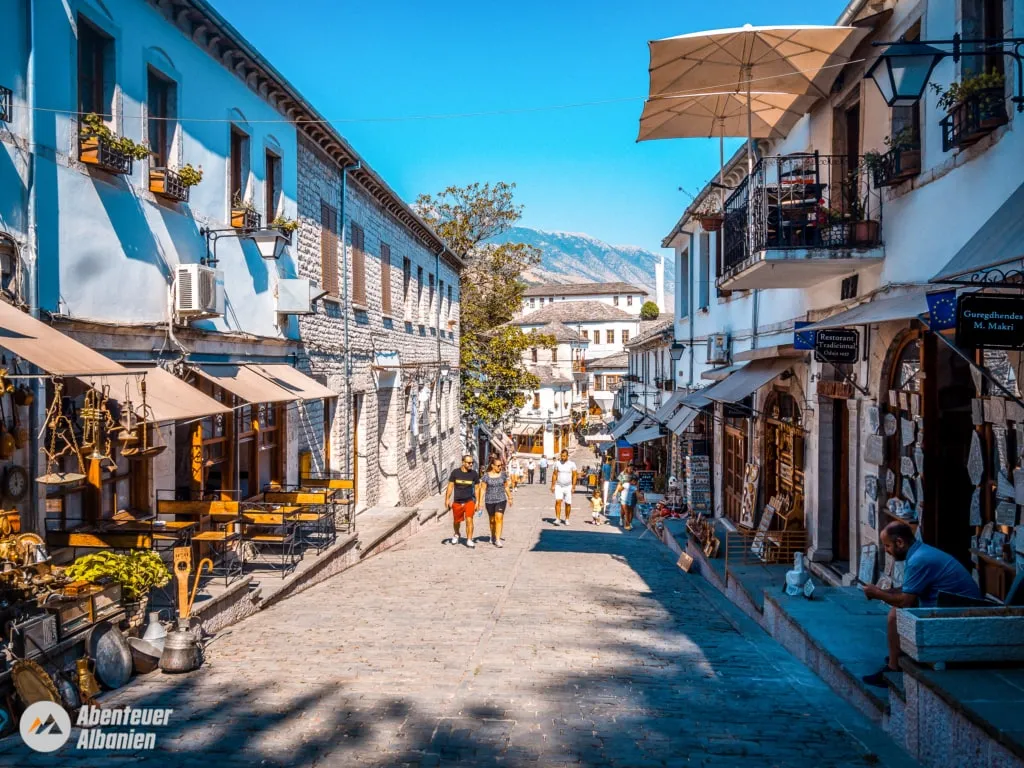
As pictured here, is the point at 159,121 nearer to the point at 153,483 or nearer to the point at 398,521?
the point at 153,483

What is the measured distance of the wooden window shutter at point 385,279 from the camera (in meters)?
18.3

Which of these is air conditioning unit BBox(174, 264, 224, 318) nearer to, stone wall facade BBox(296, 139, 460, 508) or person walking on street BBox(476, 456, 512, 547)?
stone wall facade BBox(296, 139, 460, 508)

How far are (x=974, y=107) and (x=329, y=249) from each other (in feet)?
35.1

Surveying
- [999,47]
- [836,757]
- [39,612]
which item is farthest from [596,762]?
[999,47]

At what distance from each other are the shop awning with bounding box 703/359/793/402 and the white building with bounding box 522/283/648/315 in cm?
7420

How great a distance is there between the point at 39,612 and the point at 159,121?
19.5 feet

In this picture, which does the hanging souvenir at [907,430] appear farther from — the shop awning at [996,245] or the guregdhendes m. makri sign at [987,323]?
the guregdhendes m. makri sign at [987,323]

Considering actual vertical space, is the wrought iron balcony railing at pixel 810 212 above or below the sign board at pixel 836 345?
above

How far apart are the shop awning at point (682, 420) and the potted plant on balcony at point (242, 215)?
770 cm

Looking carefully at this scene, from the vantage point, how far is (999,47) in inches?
253

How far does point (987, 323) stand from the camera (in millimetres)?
5070

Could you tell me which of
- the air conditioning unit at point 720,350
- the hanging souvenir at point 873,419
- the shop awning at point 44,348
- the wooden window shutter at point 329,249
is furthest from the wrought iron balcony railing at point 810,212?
the wooden window shutter at point 329,249

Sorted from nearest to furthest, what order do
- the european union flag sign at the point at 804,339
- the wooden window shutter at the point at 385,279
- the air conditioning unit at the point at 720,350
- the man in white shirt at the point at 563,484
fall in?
the european union flag sign at the point at 804,339 → the air conditioning unit at the point at 720,350 → the wooden window shutter at the point at 385,279 → the man in white shirt at the point at 563,484

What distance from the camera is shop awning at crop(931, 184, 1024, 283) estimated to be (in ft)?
15.4
